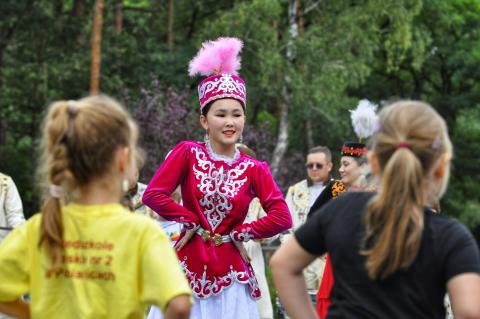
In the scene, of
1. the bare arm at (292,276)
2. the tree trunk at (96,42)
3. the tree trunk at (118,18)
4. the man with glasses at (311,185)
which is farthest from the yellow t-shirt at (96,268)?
the tree trunk at (118,18)

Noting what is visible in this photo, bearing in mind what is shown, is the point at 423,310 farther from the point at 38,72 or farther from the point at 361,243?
the point at 38,72

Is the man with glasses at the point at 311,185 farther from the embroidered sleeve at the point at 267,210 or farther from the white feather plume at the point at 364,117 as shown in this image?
the embroidered sleeve at the point at 267,210

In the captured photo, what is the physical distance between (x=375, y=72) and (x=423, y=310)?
34441 millimetres

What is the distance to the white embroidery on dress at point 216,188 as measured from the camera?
6766mm

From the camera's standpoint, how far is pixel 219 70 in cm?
725

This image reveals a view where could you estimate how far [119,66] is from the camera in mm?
31562

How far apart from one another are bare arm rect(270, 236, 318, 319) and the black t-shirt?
0.15 metres

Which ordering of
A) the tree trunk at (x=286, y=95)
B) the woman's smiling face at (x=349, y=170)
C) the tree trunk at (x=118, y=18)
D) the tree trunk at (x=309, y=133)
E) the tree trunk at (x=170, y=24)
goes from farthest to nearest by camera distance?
the tree trunk at (x=170, y=24), the tree trunk at (x=118, y=18), the tree trunk at (x=309, y=133), the tree trunk at (x=286, y=95), the woman's smiling face at (x=349, y=170)

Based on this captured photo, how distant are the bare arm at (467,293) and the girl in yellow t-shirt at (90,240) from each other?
0.92 metres

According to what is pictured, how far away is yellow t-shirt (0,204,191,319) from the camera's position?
12.8 feet

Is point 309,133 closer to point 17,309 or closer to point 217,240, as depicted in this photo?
point 217,240

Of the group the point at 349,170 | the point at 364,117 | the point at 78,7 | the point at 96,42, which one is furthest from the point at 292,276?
the point at 78,7

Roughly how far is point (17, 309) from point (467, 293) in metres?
1.67

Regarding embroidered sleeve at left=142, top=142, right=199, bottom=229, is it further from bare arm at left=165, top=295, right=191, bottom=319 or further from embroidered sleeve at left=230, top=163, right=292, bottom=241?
bare arm at left=165, top=295, right=191, bottom=319
